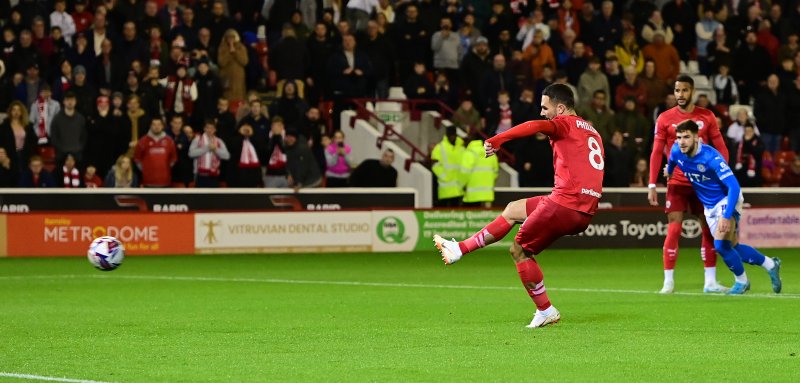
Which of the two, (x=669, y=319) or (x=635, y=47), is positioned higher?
(x=635, y=47)

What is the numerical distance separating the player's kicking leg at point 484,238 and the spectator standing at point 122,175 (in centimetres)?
1408

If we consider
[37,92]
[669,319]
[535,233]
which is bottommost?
[669,319]

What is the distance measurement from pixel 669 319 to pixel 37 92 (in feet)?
53.2

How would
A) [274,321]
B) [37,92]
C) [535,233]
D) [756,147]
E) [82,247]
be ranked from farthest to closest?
1. [756,147]
2. [37,92]
3. [82,247]
4. [274,321]
5. [535,233]

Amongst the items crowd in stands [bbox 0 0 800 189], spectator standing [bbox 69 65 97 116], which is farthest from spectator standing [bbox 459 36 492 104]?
spectator standing [bbox 69 65 97 116]

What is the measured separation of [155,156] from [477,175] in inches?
231

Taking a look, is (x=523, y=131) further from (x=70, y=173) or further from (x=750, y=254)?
(x=70, y=173)

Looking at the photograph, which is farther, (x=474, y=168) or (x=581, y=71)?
(x=581, y=71)

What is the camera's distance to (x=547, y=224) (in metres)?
12.4

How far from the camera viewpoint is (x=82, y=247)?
24.7 metres

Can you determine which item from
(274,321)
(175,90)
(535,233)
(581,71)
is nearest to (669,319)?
(535,233)

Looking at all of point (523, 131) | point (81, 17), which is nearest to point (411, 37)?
point (81, 17)

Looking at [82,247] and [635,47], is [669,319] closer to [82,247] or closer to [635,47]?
[82,247]

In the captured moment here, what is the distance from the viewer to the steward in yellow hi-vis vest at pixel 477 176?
27.2 metres
